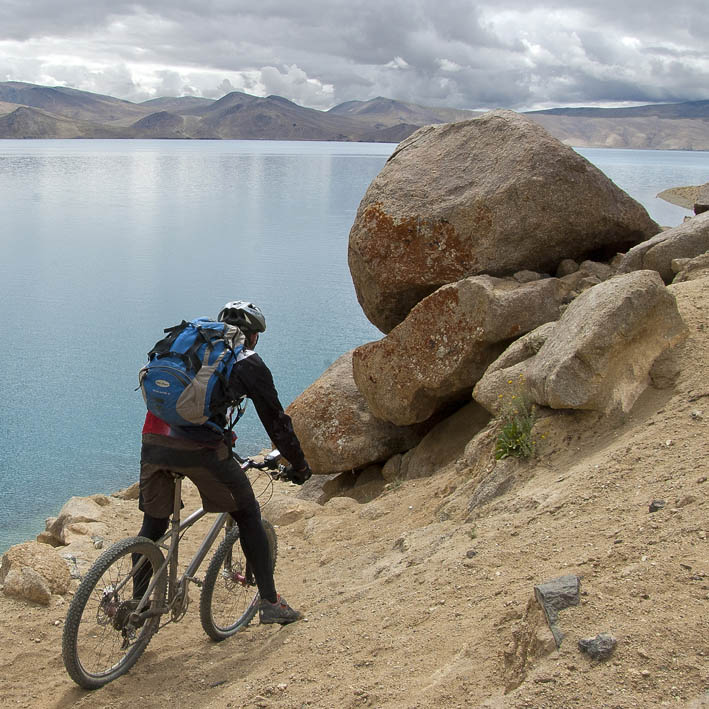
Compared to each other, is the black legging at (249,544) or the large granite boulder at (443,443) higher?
the black legging at (249,544)

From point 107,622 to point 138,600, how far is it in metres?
0.27

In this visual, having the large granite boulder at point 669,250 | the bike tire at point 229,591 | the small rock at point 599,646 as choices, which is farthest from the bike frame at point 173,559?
the large granite boulder at point 669,250

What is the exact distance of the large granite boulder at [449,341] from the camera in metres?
9.55

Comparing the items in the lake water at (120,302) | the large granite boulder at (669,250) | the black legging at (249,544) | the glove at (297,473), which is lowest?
the lake water at (120,302)

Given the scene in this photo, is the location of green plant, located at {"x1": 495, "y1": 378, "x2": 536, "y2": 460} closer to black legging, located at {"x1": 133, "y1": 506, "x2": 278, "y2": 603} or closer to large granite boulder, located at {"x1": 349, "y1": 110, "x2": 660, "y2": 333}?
black legging, located at {"x1": 133, "y1": 506, "x2": 278, "y2": 603}

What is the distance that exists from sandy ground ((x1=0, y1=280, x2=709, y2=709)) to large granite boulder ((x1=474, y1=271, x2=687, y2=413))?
0.22 meters

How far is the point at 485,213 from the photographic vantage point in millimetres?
10305

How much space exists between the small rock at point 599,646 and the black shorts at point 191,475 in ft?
8.23

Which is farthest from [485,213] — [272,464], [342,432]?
[272,464]

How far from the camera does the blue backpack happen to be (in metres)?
4.86

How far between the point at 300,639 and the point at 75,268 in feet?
91.5

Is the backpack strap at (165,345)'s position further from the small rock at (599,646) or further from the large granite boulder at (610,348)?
the large granite boulder at (610,348)

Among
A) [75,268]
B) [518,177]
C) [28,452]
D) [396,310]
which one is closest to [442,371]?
[396,310]

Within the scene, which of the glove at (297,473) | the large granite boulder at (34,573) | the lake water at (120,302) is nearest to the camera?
the glove at (297,473)
